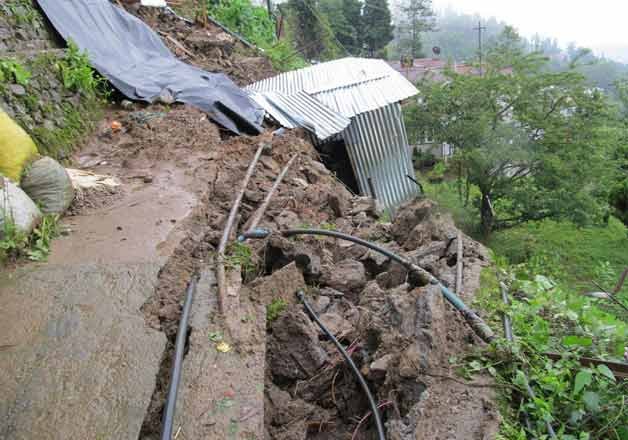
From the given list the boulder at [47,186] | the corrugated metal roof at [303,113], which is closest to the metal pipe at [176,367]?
the boulder at [47,186]

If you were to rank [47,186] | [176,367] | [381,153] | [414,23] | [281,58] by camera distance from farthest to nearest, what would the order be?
[414,23], [281,58], [381,153], [47,186], [176,367]

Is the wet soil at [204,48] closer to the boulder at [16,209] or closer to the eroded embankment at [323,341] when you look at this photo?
the eroded embankment at [323,341]

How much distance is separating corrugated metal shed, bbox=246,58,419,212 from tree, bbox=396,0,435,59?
3526cm

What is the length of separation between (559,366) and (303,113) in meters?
6.66

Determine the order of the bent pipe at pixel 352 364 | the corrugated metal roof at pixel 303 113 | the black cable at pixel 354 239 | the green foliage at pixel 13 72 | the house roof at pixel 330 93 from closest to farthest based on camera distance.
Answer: the bent pipe at pixel 352 364 < the black cable at pixel 354 239 < the green foliage at pixel 13 72 < the corrugated metal roof at pixel 303 113 < the house roof at pixel 330 93

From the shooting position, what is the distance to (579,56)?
13805 mm

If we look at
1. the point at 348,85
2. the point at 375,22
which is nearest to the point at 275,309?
the point at 348,85

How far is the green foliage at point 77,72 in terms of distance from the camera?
629cm

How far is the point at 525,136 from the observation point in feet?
43.0

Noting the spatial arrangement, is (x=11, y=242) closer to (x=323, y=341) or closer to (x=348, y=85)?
(x=323, y=341)

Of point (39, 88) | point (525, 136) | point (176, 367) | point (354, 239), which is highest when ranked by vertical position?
point (39, 88)

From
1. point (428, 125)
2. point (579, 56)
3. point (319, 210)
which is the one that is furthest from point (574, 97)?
point (319, 210)

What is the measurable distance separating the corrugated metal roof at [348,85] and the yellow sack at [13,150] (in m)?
5.41

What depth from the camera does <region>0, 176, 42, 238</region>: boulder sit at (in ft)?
12.0
